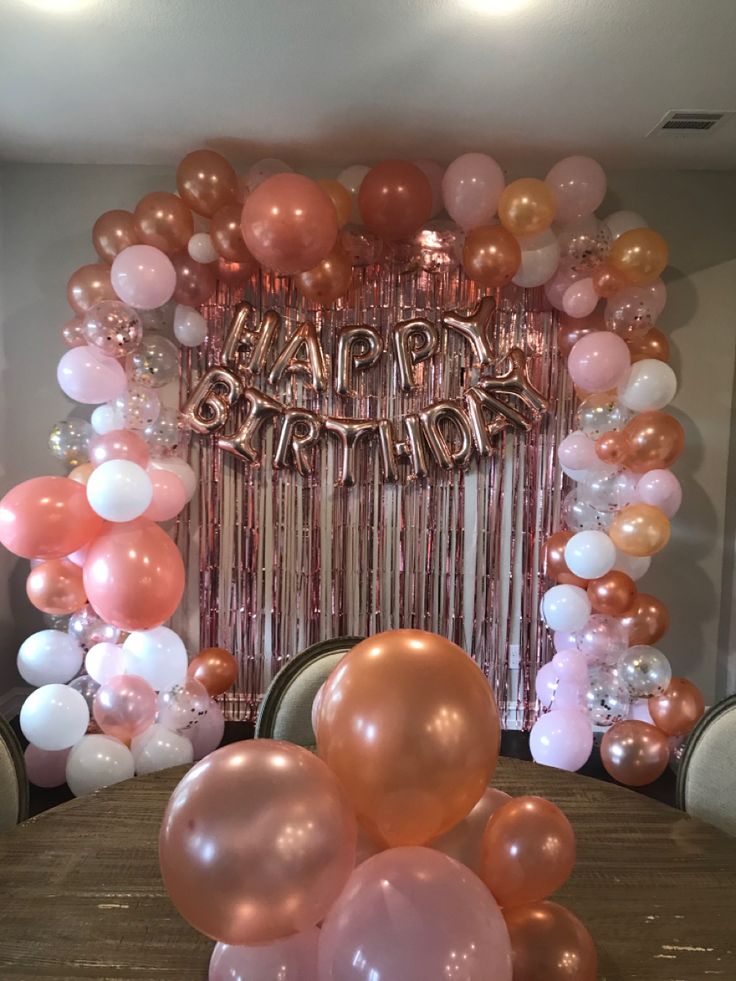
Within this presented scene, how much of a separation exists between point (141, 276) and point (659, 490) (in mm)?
2205

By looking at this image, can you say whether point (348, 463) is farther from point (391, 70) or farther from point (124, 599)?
point (391, 70)

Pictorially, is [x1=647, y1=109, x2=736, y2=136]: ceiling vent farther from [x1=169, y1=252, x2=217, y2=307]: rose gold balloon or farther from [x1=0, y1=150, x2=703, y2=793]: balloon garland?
[x1=169, y1=252, x2=217, y2=307]: rose gold balloon

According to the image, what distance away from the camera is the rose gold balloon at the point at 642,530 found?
2803mm

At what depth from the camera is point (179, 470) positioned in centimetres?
305

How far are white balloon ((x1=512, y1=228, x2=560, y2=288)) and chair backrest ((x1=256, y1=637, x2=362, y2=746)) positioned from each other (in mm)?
1925

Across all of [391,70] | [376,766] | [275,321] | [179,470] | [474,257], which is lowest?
[376,766]

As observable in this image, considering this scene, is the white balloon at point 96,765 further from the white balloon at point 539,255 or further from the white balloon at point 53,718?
the white balloon at point 539,255

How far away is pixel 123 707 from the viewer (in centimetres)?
265

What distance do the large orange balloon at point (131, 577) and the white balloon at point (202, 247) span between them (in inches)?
42.8

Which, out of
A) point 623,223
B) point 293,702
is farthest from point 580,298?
point 293,702

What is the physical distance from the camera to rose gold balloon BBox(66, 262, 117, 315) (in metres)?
2.95

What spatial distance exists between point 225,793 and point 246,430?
8.56 ft

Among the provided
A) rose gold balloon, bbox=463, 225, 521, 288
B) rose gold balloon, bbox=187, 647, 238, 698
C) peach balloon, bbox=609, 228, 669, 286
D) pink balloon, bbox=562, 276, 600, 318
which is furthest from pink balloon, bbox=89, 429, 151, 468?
peach balloon, bbox=609, 228, 669, 286

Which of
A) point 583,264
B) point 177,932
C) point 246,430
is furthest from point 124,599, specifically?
point 583,264
